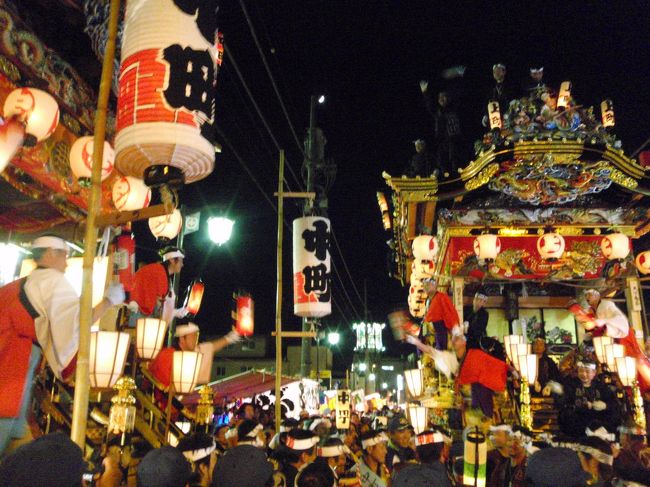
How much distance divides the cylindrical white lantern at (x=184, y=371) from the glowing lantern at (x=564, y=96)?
12.9 metres

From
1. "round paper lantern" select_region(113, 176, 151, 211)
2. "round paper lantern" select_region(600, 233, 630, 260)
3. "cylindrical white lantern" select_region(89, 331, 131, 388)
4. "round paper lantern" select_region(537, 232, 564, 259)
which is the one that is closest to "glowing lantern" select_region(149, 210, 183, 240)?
"round paper lantern" select_region(113, 176, 151, 211)

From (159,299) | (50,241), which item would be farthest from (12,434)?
(159,299)

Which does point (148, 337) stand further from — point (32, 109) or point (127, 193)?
point (32, 109)

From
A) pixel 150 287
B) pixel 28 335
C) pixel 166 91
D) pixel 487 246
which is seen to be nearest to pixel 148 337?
pixel 150 287

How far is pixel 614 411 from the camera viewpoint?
9508 mm

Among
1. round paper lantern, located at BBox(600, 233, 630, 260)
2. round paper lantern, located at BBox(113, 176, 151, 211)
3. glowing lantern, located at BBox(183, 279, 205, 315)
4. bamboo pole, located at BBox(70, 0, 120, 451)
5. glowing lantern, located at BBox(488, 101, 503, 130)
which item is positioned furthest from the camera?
round paper lantern, located at BBox(600, 233, 630, 260)

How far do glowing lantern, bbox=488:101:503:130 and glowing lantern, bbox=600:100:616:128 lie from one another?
3707 millimetres

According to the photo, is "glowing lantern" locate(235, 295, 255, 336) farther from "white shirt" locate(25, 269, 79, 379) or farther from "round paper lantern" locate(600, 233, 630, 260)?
"round paper lantern" locate(600, 233, 630, 260)

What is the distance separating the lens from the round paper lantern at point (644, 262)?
15.8 metres

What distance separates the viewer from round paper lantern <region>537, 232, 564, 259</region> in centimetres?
1562

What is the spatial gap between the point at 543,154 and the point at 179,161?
12.7 m

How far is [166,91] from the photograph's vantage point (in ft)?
16.1

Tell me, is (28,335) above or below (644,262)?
below

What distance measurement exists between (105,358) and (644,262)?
16221mm
